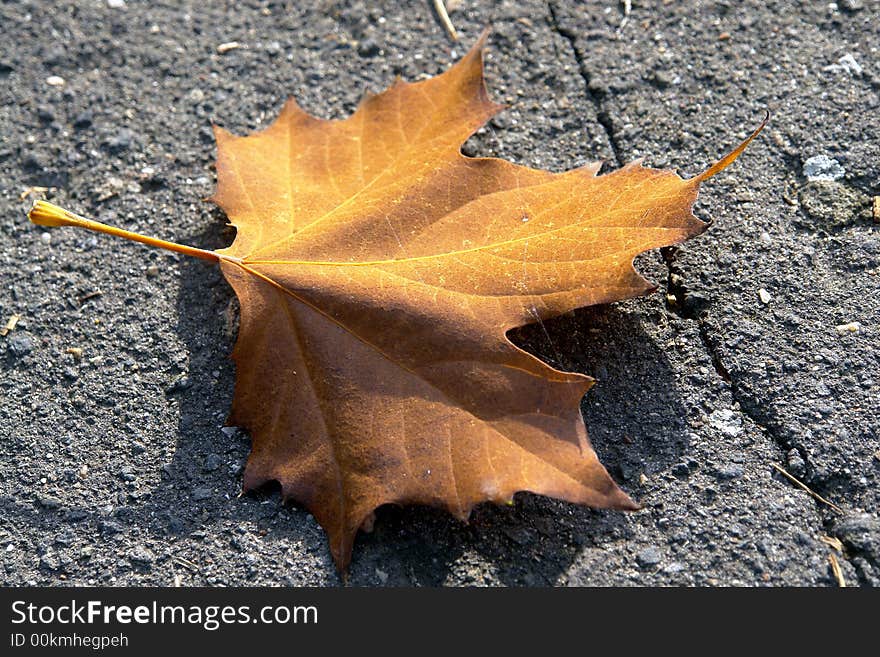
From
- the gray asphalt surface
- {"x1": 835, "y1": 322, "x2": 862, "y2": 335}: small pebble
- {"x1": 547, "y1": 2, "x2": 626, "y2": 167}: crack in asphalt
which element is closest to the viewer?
the gray asphalt surface

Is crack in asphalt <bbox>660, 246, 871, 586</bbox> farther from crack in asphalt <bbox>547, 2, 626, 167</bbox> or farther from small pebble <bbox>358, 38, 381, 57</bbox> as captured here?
small pebble <bbox>358, 38, 381, 57</bbox>

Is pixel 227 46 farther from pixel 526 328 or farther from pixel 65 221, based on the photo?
pixel 526 328

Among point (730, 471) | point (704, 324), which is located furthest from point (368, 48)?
point (730, 471)

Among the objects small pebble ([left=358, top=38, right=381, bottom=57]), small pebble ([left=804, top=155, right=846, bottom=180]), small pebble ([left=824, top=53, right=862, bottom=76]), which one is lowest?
small pebble ([left=804, top=155, right=846, bottom=180])

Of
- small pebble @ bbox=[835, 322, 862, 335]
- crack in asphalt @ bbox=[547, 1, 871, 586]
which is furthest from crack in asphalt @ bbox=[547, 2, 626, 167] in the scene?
small pebble @ bbox=[835, 322, 862, 335]

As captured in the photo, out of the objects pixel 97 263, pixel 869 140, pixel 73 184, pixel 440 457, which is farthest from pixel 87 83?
pixel 869 140

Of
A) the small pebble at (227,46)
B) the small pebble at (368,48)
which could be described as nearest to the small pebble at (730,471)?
the small pebble at (368,48)

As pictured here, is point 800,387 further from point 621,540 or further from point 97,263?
point 97,263
